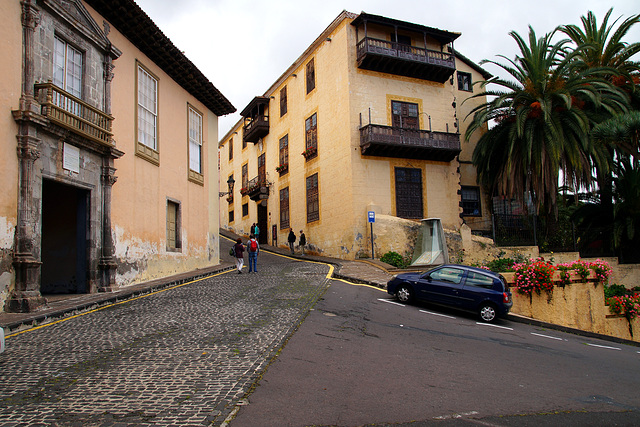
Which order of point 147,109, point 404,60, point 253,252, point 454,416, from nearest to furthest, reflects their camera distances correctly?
point 454,416 → point 147,109 → point 253,252 → point 404,60

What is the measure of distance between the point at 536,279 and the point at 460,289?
3.57 m

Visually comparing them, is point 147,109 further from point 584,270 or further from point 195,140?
point 584,270

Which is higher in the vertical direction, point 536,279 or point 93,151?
point 93,151

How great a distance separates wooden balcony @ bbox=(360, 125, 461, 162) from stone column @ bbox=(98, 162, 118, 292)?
13.7 m

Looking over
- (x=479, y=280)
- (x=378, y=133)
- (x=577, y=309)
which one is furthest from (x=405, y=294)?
(x=378, y=133)

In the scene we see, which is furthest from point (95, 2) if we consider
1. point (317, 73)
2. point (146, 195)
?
point (317, 73)

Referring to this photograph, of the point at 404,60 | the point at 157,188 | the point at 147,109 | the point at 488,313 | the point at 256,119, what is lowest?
the point at 488,313

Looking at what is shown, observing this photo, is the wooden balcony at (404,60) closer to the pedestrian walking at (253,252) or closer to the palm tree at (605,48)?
the palm tree at (605,48)

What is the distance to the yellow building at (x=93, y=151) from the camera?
34.3 feet

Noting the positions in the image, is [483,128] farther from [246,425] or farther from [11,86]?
[246,425]

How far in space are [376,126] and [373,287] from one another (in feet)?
36.6

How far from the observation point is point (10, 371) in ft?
19.6

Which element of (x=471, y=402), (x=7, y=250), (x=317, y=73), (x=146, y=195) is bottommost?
(x=471, y=402)

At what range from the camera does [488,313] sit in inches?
484
